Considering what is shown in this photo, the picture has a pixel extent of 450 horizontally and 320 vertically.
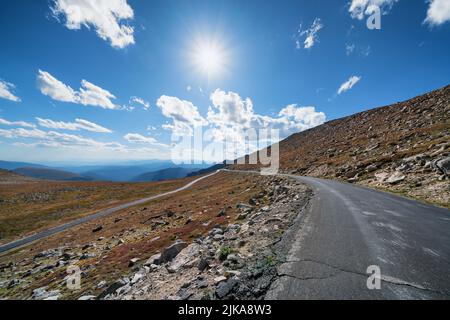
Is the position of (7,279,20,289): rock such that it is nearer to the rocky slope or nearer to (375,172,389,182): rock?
the rocky slope

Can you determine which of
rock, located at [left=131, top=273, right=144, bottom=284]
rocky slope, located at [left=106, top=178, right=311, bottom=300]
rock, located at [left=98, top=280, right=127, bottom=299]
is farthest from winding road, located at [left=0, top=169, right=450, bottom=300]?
rock, located at [left=98, top=280, right=127, bottom=299]

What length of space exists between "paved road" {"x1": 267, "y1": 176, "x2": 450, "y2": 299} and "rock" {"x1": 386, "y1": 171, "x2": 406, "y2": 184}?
1150 centimetres

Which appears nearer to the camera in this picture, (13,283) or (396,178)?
(13,283)

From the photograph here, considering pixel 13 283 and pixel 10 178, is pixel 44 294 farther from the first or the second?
pixel 10 178

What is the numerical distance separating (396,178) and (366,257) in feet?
68.8

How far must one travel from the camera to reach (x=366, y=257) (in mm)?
5965

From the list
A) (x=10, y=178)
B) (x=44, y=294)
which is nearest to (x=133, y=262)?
(x=44, y=294)

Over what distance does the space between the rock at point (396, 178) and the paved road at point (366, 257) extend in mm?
11504

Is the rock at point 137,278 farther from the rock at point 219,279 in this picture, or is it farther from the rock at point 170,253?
the rock at point 219,279

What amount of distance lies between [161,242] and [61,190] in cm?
9634

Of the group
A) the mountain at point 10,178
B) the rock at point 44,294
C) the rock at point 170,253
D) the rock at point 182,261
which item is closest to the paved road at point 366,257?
the rock at point 182,261

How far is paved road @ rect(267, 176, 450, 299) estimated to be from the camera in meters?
4.43
